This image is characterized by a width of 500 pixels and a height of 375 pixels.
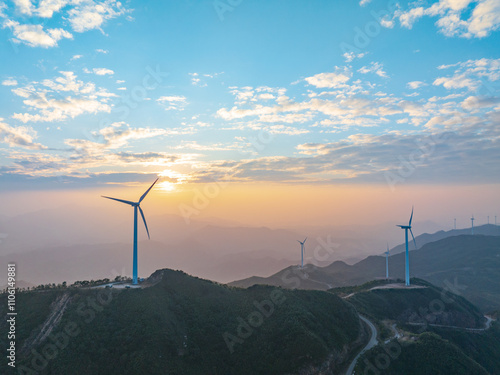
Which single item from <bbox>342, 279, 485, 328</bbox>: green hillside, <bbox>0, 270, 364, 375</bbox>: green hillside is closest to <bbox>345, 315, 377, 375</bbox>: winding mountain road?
<bbox>0, 270, 364, 375</bbox>: green hillside

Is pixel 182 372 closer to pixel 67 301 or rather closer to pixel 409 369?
pixel 67 301

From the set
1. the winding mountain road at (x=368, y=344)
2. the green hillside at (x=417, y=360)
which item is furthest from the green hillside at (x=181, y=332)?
the green hillside at (x=417, y=360)

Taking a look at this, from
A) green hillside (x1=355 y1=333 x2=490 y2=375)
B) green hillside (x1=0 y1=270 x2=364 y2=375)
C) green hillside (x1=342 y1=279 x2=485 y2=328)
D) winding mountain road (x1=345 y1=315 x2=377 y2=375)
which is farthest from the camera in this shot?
green hillside (x1=342 y1=279 x2=485 y2=328)

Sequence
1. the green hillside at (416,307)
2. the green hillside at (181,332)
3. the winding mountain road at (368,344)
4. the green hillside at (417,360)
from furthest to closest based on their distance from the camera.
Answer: the green hillside at (416,307)
the green hillside at (417,360)
the winding mountain road at (368,344)
the green hillside at (181,332)

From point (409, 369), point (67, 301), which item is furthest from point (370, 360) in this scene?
point (67, 301)

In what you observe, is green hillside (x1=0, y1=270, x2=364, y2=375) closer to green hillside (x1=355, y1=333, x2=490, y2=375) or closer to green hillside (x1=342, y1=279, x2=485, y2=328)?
green hillside (x1=355, y1=333, x2=490, y2=375)

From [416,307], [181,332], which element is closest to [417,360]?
[416,307]

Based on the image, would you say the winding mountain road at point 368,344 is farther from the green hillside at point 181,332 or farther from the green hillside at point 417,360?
the green hillside at point 181,332

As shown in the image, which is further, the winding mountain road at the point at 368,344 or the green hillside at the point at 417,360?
the green hillside at the point at 417,360

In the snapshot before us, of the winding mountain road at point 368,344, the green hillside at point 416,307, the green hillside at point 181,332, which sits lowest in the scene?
the green hillside at point 416,307
